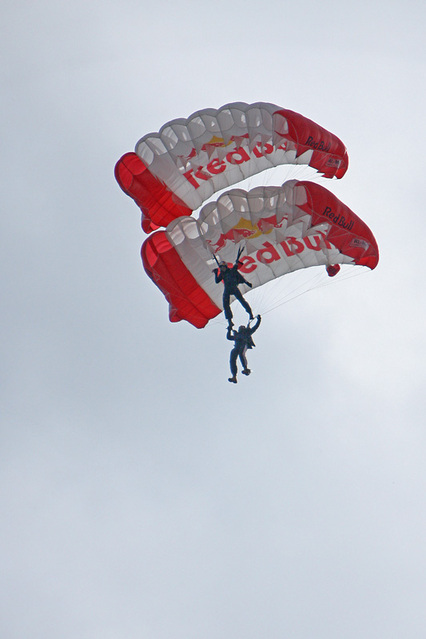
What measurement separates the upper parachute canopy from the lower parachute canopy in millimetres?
615

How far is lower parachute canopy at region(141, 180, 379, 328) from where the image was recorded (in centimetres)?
2445

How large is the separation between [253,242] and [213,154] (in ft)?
6.71

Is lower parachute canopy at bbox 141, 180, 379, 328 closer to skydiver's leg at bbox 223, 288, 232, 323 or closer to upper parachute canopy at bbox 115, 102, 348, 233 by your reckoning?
upper parachute canopy at bbox 115, 102, 348, 233

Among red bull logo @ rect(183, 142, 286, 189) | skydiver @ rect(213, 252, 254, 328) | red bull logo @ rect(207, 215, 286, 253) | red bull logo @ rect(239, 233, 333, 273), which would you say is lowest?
skydiver @ rect(213, 252, 254, 328)

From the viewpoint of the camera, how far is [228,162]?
25.1m

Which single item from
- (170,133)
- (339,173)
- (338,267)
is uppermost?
(170,133)

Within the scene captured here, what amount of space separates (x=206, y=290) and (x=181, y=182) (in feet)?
7.86


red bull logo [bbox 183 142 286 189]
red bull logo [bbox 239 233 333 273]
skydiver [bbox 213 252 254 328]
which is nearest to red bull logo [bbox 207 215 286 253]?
red bull logo [bbox 239 233 333 273]

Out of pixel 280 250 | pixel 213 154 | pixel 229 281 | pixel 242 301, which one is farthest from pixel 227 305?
pixel 213 154

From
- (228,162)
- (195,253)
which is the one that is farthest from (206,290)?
(228,162)

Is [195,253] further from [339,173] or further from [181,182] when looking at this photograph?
[339,173]

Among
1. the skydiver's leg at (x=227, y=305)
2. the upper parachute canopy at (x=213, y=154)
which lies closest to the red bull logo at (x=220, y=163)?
the upper parachute canopy at (x=213, y=154)

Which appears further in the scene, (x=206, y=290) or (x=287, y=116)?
(x=206, y=290)

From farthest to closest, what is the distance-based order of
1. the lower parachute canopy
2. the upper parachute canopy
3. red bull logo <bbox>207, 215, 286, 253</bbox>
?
red bull logo <bbox>207, 215, 286, 253</bbox> → the lower parachute canopy → the upper parachute canopy
